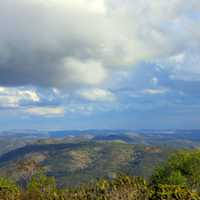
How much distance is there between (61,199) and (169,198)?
61.6m

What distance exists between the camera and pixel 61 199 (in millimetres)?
199875

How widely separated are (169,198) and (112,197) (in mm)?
35304

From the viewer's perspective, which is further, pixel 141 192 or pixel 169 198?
pixel 141 192

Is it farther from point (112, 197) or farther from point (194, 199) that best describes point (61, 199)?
point (194, 199)

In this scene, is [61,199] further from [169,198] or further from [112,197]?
[169,198]

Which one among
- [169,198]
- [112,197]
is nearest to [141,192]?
[112,197]

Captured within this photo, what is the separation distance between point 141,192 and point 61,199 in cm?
4115

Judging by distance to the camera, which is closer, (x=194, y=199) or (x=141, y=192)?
(x=194, y=199)

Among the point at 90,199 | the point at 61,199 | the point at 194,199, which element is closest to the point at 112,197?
the point at 90,199

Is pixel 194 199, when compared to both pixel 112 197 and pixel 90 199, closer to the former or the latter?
pixel 112 197

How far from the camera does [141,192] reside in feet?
656

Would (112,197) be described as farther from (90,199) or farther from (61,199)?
(61,199)

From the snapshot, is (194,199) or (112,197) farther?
(112,197)

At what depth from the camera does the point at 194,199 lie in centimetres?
15775
